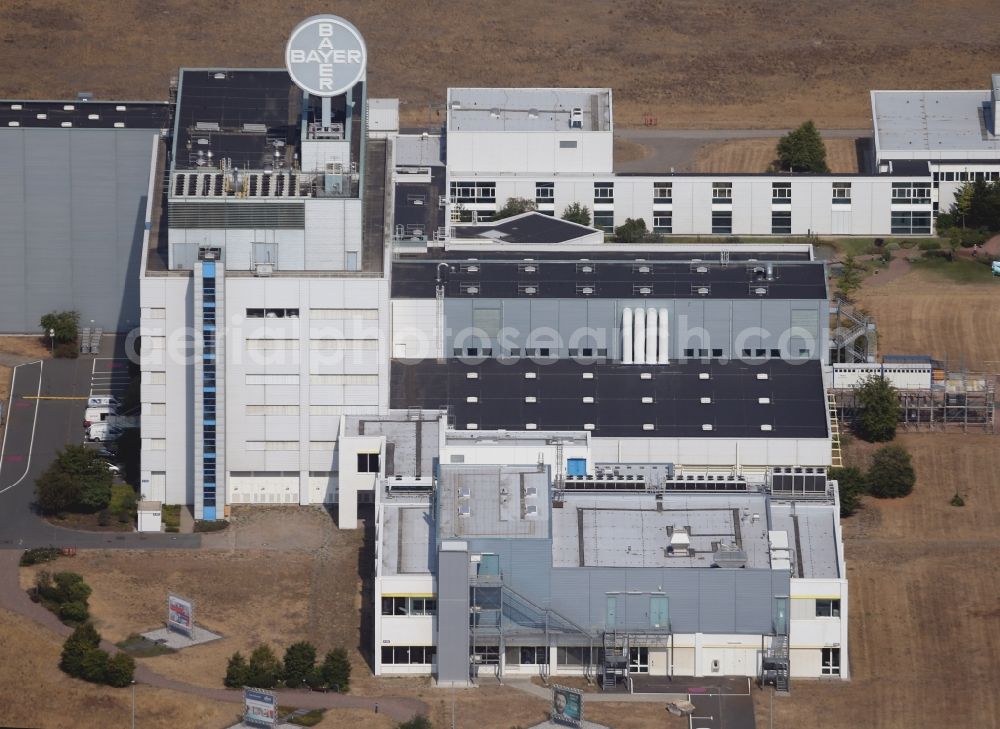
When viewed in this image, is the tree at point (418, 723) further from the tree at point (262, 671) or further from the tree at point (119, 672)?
the tree at point (119, 672)

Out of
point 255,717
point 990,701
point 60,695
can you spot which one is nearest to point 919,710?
point 990,701

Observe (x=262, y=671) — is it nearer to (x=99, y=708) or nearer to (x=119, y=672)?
(x=119, y=672)

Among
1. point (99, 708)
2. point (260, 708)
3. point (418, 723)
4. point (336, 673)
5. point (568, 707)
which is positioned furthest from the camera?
point (336, 673)

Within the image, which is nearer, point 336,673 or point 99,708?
point 99,708

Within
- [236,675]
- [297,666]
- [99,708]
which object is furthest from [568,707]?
[99,708]

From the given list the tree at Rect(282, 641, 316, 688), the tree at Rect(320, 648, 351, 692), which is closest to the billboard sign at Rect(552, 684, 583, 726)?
the tree at Rect(320, 648, 351, 692)

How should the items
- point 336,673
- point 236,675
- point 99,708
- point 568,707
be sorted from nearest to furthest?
point 568,707, point 99,708, point 236,675, point 336,673

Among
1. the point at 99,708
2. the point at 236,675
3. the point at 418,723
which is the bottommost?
the point at 418,723
